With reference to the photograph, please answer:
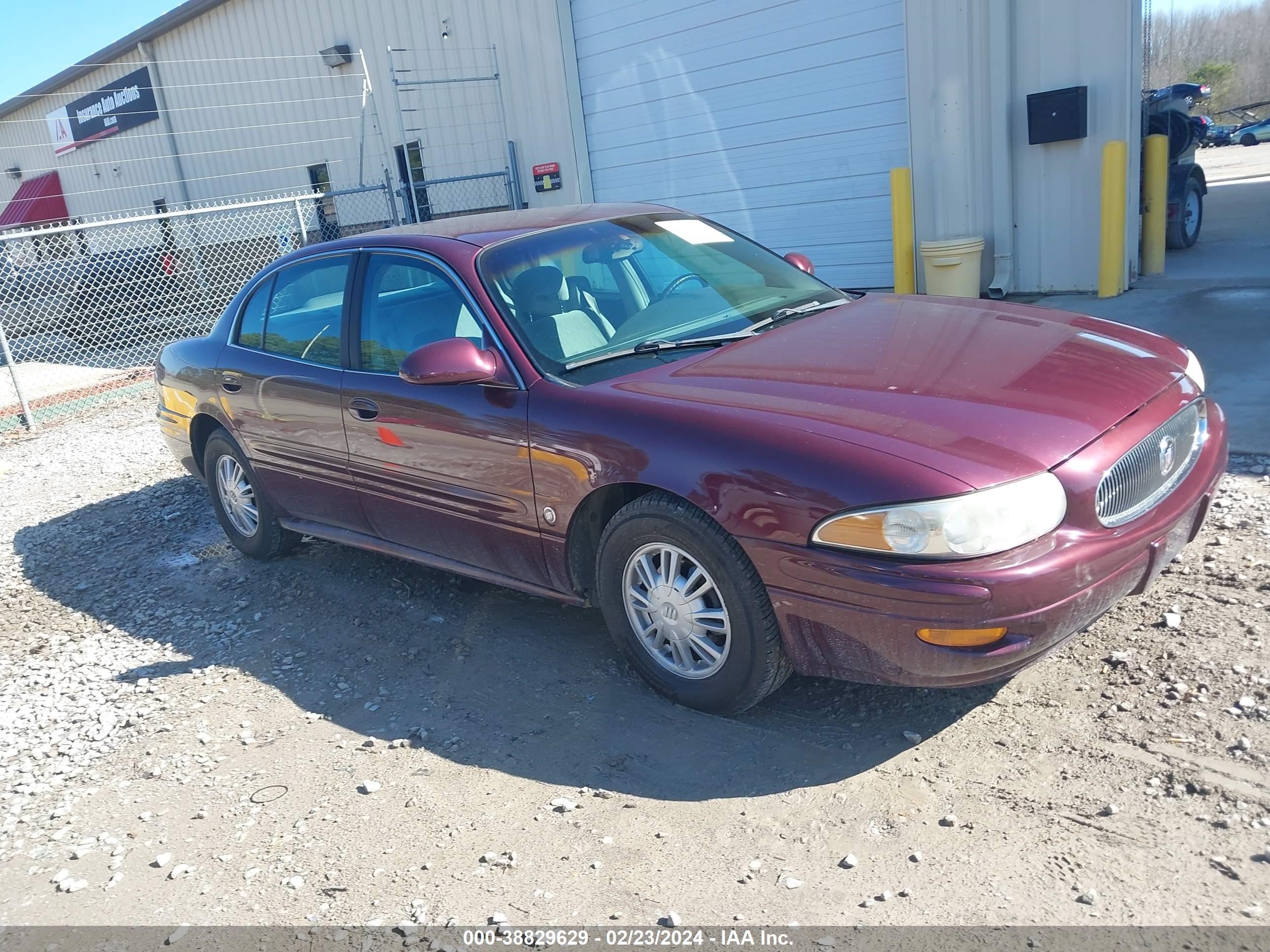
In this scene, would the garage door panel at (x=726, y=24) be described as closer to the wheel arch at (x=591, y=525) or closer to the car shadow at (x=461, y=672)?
the car shadow at (x=461, y=672)

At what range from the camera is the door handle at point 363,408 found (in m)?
4.39

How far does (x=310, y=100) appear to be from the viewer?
18.2 m

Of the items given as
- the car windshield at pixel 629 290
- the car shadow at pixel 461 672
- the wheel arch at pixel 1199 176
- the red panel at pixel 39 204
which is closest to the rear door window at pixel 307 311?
the car windshield at pixel 629 290

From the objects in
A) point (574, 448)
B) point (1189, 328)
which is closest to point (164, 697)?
point (574, 448)

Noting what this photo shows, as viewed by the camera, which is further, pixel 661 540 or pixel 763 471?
pixel 661 540

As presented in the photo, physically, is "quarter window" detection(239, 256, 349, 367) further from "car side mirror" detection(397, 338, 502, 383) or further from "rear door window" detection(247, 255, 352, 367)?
"car side mirror" detection(397, 338, 502, 383)

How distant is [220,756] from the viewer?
150 inches

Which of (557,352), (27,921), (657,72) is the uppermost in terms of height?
(657,72)

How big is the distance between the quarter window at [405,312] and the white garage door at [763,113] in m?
6.58

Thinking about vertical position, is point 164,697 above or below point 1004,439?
below

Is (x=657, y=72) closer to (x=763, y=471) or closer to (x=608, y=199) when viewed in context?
(x=608, y=199)

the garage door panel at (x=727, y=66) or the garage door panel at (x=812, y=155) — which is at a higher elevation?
the garage door panel at (x=727, y=66)

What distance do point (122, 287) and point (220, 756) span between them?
16.3 m

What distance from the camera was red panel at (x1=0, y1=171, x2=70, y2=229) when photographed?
27562mm
